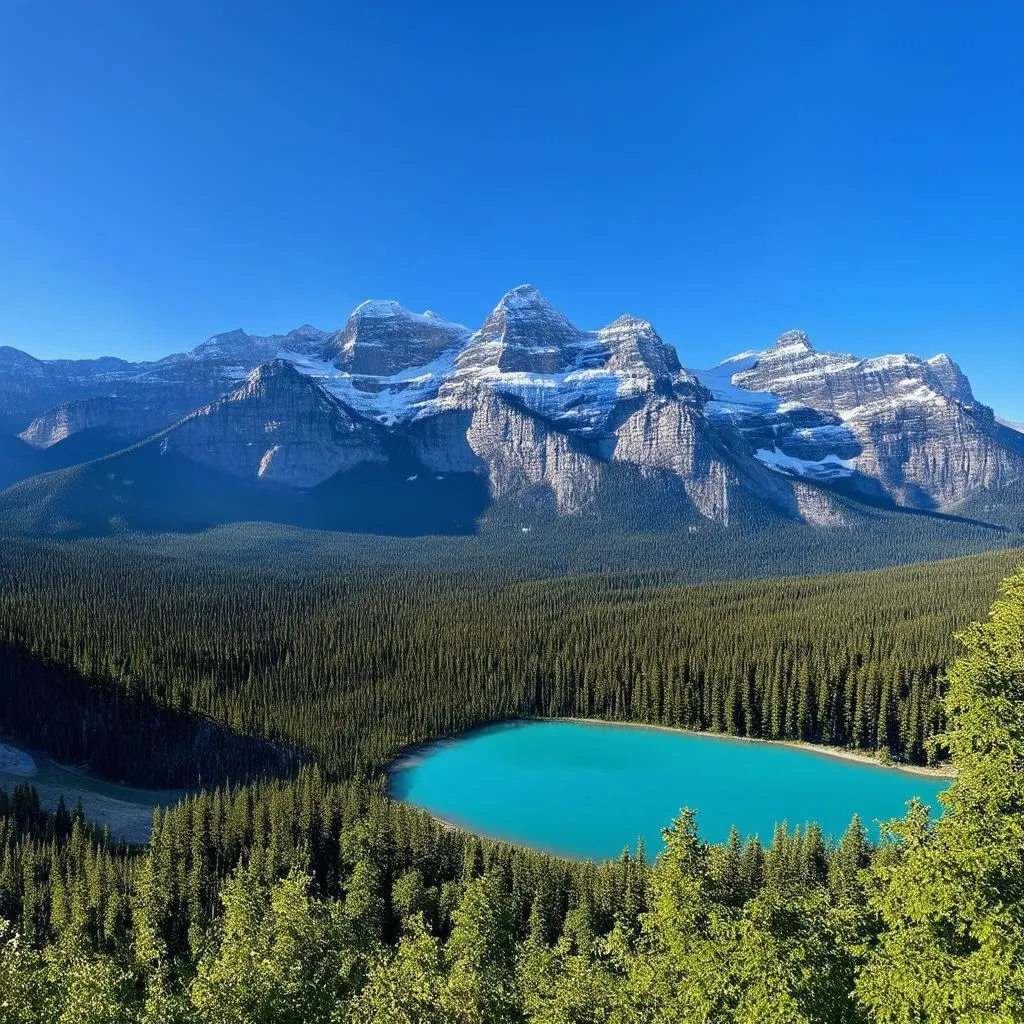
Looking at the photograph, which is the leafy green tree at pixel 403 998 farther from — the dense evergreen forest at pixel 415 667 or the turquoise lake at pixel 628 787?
the dense evergreen forest at pixel 415 667

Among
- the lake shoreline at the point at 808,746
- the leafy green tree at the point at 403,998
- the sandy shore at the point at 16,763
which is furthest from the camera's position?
the lake shoreline at the point at 808,746

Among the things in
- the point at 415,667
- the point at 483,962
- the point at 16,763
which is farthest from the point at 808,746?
the point at 16,763

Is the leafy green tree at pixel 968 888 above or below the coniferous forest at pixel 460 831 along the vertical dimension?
above

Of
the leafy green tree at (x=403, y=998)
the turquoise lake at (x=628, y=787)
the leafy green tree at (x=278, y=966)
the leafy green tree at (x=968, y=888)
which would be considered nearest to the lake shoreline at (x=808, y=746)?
the turquoise lake at (x=628, y=787)

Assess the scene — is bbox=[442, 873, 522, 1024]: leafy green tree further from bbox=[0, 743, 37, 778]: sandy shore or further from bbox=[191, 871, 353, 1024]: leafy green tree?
bbox=[0, 743, 37, 778]: sandy shore

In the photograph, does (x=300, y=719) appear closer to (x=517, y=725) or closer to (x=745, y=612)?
(x=517, y=725)

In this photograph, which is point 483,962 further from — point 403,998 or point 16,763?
point 16,763

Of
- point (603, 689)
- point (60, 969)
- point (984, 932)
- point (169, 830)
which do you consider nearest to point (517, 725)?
point (603, 689)
